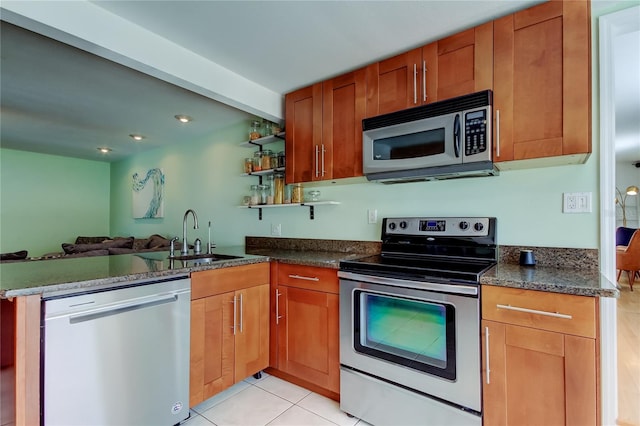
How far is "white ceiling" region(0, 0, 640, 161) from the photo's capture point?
158 centimetres

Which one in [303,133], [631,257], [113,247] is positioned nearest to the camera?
[303,133]

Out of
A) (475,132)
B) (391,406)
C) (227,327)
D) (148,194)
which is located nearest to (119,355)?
(227,327)

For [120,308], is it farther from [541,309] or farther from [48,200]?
[48,200]

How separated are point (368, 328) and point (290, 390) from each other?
77 centimetres

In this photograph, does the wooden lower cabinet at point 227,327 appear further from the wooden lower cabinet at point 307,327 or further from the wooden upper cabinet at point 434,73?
the wooden upper cabinet at point 434,73

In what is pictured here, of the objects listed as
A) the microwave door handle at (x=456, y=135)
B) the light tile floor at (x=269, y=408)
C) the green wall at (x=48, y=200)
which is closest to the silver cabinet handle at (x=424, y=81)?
the microwave door handle at (x=456, y=135)

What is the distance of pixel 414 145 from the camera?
1877mm

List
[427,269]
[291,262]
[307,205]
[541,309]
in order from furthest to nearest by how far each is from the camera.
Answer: [307,205] → [291,262] → [427,269] → [541,309]

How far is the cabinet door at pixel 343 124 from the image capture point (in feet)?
7.00

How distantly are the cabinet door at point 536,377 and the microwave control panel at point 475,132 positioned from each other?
87 centimetres

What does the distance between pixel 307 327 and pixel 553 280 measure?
1353mm

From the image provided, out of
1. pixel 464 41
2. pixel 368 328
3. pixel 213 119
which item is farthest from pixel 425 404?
pixel 213 119

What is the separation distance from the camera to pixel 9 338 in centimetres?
124

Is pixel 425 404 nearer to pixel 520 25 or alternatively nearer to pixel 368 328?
pixel 368 328
